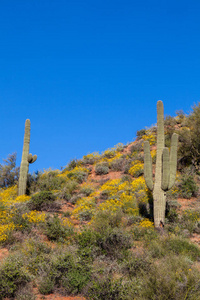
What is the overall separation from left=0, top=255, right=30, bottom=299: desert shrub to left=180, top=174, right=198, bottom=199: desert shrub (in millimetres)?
10745

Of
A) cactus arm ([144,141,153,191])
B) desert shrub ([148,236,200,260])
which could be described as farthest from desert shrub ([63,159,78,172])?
desert shrub ([148,236,200,260])

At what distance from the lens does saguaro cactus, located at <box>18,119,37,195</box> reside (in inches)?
669

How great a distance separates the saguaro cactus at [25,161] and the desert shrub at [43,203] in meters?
3.24

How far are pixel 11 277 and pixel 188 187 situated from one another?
1167 cm

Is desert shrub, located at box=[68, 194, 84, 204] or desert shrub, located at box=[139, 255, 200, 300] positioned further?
desert shrub, located at box=[68, 194, 84, 204]

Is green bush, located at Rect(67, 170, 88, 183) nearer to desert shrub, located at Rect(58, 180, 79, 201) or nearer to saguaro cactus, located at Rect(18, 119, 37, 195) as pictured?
desert shrub, located at Rect(58, 180, 79, 201)

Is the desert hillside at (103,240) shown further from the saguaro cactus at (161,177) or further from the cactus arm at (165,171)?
the cactus arm at (165,171)

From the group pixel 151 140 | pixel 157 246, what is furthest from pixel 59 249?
pixel 151 140

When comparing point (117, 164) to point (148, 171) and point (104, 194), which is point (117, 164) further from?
point (148, 171)

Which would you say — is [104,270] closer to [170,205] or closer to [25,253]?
[25,253]

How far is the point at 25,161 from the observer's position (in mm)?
17422

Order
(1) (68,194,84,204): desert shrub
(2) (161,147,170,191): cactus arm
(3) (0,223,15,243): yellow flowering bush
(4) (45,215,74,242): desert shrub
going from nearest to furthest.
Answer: (3) (0,223,15,243): yellow flowering bush < (4) (45,215,74,242): desert shrub < (2) (161,147,170,191): cactus arm < (1) (68,194,84,204): desert shrub

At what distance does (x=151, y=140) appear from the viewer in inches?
1009

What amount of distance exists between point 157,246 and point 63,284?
3.40 metres
